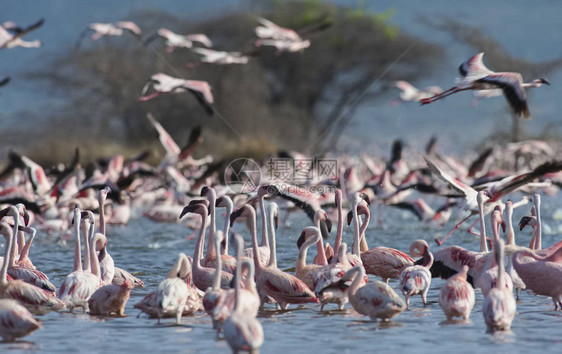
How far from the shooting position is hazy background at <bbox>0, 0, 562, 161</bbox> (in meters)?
41.3

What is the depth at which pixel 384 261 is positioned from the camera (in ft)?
27.1

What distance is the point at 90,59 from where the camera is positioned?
129 ft

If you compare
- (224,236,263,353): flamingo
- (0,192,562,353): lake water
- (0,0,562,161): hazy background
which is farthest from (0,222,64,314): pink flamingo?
(0,0,562,161): hazy background

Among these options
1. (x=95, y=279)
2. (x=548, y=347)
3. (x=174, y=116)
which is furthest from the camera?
(x=174, y=116)

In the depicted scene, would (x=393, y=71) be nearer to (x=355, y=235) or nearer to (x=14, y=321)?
(x=355, y=235)

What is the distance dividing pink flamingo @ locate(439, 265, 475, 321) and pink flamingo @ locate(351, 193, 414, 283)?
1.57 meters

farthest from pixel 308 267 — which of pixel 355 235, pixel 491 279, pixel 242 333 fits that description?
pixel 242 333

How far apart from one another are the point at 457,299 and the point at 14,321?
2768 millimetres

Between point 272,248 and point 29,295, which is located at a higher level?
point 272,248

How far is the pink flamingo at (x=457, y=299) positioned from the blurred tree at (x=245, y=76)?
1059 inches

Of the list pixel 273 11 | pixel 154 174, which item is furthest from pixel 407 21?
pixel 154 174

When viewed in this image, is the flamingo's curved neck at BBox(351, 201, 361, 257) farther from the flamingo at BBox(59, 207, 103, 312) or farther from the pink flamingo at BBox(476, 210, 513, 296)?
the flamingo at BBox(59, 207, 103, 312)

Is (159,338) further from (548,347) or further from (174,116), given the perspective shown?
(174,116)

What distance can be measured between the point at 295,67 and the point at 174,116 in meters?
7.71
